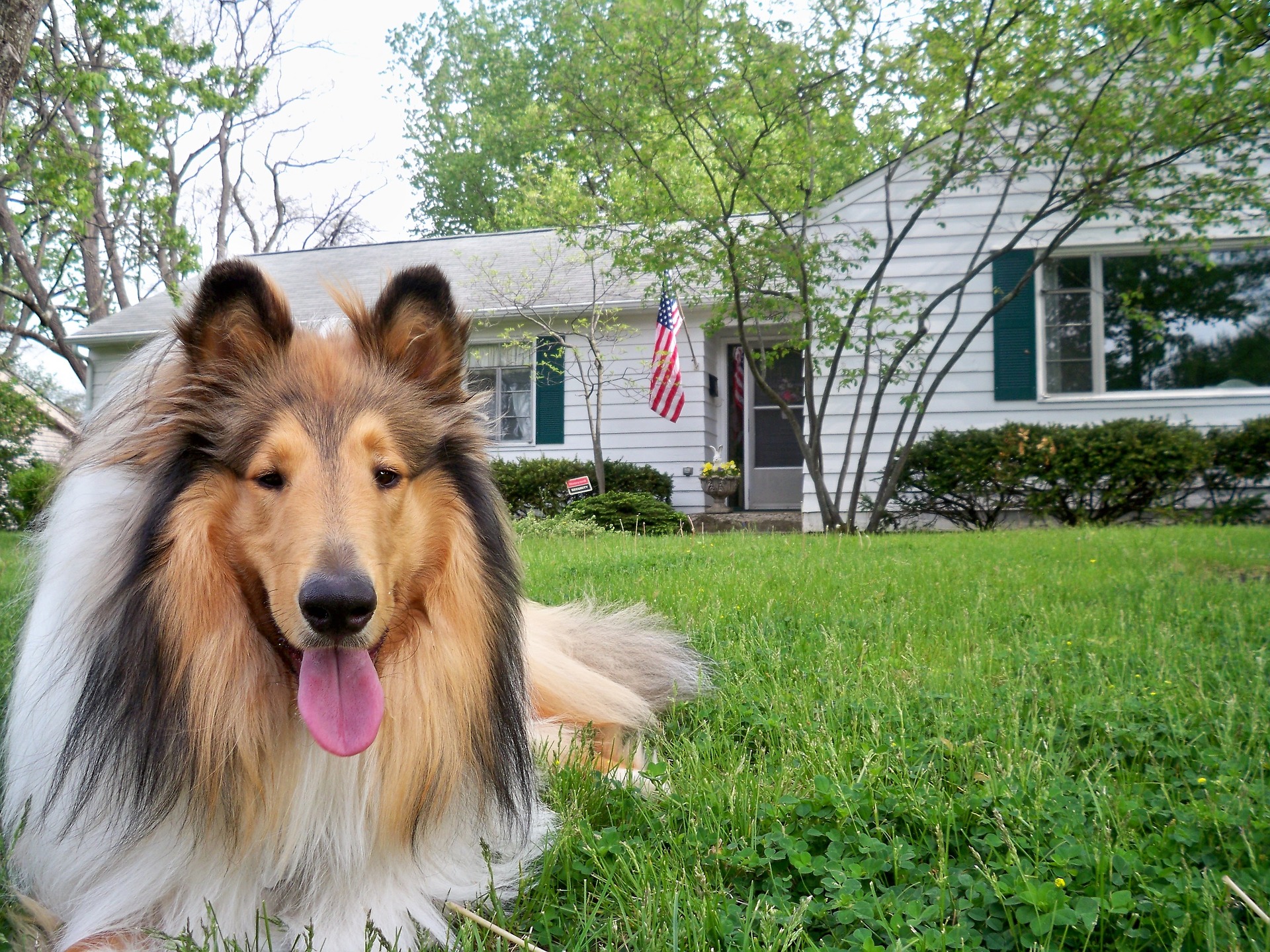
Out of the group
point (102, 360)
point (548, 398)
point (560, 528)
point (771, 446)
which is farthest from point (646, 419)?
point (102, 360)

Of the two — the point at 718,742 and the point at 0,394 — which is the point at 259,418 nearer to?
the point at 718,742

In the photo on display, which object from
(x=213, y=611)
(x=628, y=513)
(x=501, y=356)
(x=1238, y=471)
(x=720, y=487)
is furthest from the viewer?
(x=501, y=356)

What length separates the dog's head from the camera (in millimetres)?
1827

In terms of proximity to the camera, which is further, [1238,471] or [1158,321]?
[1158,321]

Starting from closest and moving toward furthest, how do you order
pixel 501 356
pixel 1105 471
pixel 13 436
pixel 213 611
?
pixel 213 611
pixel 1105 471
pixel 501 356
pixel 13 436

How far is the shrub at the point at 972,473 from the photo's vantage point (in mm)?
11117

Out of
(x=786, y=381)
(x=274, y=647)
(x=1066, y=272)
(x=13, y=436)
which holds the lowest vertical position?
(x=274, y=647)

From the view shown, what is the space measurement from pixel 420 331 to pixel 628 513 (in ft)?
33.3

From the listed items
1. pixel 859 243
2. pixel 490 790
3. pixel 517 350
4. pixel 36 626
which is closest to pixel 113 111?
pixel 517 350

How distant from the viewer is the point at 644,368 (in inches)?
585

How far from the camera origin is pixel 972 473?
443 inches

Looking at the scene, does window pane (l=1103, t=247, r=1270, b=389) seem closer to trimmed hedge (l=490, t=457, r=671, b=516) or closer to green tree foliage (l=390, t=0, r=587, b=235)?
trimmed hedge (l=490, t=457, r=671, b=516)

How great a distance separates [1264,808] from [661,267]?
9224 millimetres

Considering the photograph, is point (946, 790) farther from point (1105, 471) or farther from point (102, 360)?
point (102, 360)
